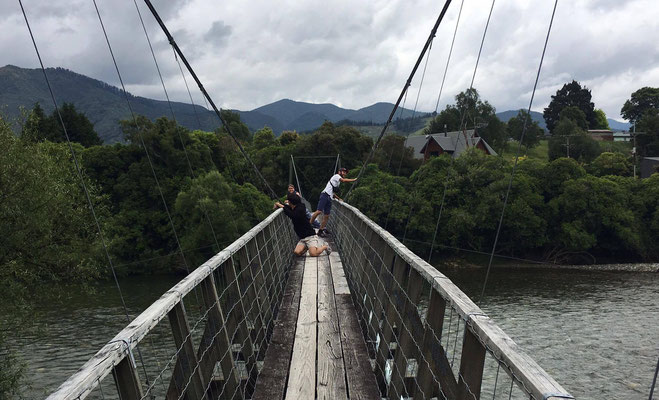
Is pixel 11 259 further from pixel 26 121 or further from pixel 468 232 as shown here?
pixel 468 232

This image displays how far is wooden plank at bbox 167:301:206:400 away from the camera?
2.21 meters

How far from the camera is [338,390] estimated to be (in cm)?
298

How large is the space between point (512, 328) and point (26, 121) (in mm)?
22128

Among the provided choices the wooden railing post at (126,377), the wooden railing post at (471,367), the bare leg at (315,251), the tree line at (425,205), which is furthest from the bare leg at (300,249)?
the tree line at (425,205)

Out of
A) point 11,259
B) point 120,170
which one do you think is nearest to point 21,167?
point 11,259

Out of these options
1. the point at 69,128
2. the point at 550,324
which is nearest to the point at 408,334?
the point at 550,324

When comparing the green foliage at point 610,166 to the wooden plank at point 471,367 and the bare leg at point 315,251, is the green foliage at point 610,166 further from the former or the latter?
the wooden plank at point 471,367

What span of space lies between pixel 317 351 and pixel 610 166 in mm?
46545

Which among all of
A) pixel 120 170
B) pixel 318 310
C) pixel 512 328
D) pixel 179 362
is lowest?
pixel 512 328

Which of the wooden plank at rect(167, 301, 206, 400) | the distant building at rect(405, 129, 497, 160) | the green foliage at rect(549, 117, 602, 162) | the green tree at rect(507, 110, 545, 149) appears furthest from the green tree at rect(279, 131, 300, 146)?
the wooden plank at rect(167, 301, 206, 400)

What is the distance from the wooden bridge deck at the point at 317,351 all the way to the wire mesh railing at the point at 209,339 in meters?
0.14

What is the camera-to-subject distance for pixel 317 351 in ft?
12.1

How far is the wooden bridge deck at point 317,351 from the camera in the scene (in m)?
3.00

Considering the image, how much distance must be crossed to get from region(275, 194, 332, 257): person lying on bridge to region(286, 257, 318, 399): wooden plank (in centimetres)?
163
